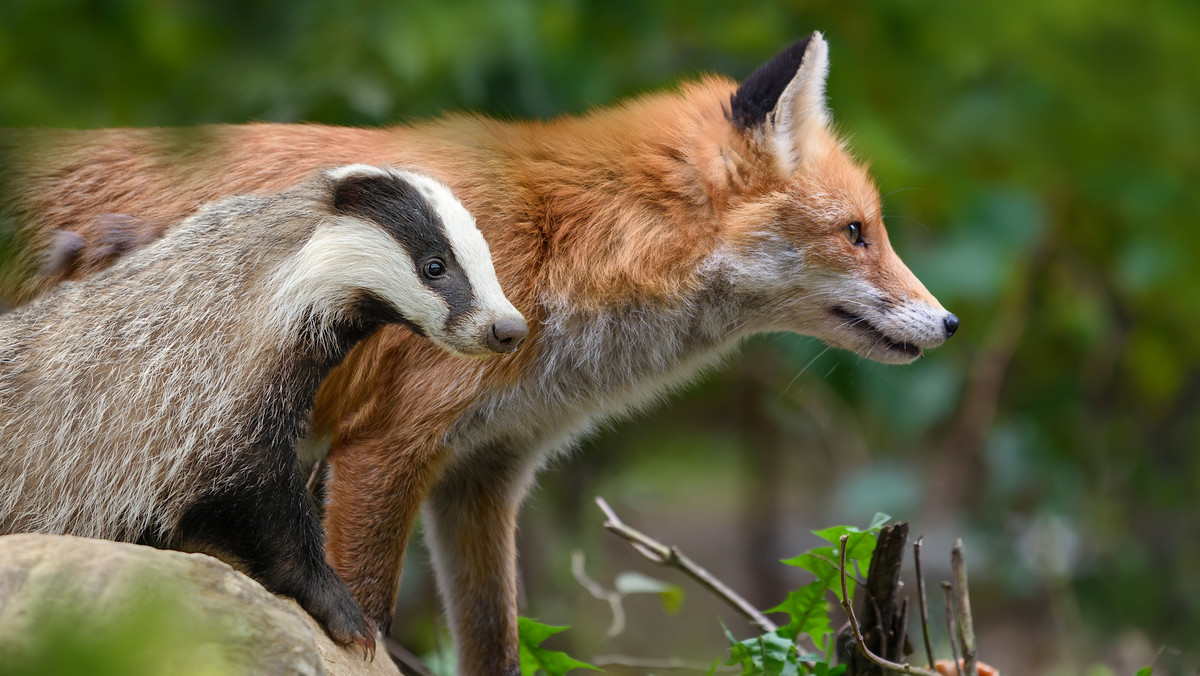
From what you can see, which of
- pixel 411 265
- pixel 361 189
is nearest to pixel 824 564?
pixel 411 265

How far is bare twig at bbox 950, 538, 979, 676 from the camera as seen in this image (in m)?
3.11

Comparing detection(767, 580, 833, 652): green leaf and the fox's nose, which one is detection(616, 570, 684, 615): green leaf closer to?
detection(767, 580, 833, 652): green leaf

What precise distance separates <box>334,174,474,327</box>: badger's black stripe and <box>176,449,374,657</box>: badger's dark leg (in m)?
0.59

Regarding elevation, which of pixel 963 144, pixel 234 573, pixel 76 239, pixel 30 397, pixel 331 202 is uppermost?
pixel 963 144

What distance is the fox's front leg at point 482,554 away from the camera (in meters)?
3.98

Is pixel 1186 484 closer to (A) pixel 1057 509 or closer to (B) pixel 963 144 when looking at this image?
(A) pixel 1057 509

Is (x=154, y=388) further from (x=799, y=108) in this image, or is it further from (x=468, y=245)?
(x=799, y=108)

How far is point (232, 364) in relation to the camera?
9.59 ft

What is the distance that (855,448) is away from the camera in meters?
9.56

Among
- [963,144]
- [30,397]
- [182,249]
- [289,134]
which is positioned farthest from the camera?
[289,134]

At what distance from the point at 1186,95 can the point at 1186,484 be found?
823 centimetres

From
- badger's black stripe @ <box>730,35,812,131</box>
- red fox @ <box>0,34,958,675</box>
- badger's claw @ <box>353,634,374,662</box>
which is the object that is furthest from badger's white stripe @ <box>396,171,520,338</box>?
badger's black stripe @ <box>730,35,812,131</box>

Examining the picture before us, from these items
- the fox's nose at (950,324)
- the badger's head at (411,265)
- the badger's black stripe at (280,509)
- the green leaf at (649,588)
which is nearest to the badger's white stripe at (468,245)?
the badger's head at (411,265)

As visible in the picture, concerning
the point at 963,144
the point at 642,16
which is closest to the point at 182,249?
the point at 642,16
